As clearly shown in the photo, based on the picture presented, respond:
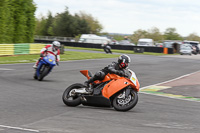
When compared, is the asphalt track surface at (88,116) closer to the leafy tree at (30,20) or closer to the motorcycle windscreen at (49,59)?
the motorcycle windscreen at (49,59)

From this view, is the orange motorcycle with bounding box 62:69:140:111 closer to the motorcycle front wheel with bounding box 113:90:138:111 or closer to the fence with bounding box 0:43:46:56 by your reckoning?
the motorcycle front wheel with bounding box 113:90:138:111

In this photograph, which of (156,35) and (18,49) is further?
(156,35)

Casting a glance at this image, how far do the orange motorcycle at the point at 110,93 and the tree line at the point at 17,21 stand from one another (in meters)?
24.0

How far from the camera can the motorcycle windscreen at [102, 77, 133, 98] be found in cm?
823

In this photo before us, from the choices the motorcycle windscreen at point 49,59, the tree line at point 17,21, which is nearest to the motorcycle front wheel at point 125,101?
the motorcycle windscreen at point 49,59

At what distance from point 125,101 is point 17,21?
28.1m

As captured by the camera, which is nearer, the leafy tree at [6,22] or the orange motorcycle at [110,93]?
the orange motorcycle at [110,93]

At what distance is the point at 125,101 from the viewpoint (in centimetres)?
837

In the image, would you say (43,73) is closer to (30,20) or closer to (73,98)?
(73,98)

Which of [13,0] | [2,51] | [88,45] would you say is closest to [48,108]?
[2,51]

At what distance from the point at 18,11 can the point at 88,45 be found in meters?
23.4

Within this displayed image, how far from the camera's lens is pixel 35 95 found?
10.6 metres

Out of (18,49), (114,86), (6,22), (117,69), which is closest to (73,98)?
(114,86)

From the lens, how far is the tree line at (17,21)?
31.4 metres
